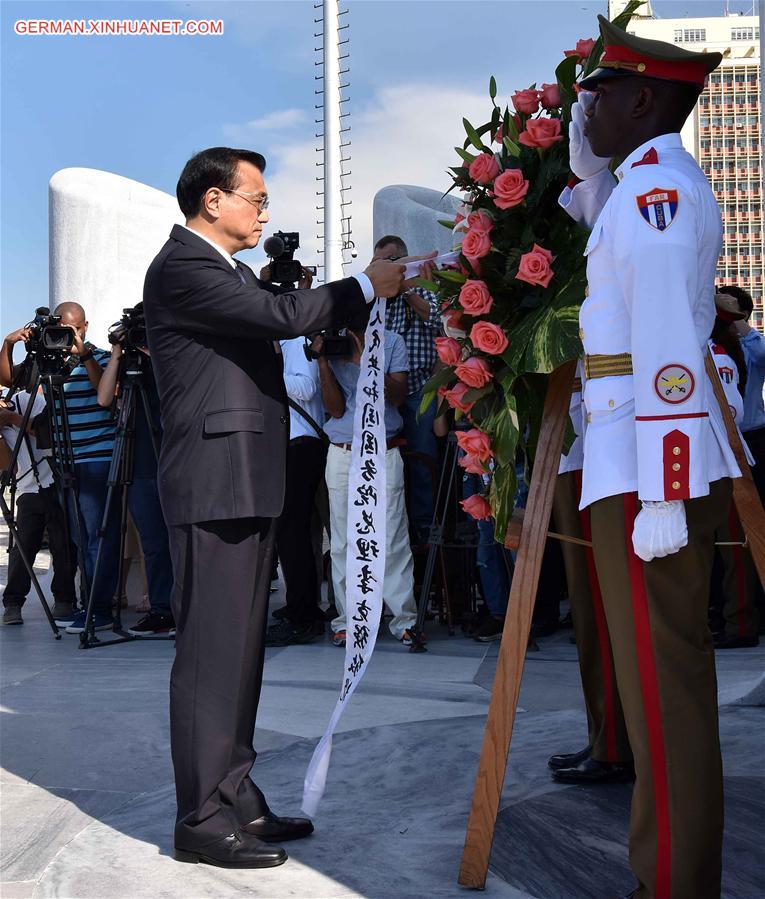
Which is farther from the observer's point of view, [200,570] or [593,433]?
[200,570]

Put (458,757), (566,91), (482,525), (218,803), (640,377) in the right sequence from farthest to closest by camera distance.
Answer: (482,525)
(458,757)
(218,803)
(566,91)
(640,377)

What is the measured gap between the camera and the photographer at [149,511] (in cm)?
612

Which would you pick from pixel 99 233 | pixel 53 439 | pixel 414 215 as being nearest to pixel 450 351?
pixel 53 439

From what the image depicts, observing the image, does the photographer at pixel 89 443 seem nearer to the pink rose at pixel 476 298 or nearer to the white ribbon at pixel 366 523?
the white ribbon at pixel 366 523

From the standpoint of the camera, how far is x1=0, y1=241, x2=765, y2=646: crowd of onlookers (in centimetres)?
560

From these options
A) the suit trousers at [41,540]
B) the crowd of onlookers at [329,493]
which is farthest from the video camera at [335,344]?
the suit trousers at [41,540]

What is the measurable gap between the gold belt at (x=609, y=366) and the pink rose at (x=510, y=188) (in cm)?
49

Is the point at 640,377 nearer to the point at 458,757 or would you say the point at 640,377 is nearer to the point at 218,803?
the point at 218,803

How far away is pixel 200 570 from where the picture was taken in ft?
9.39

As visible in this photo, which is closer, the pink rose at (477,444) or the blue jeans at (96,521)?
the pink rose at (477,444)

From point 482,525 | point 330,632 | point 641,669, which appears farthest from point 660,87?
point 330,632

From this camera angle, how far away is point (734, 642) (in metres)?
5.38

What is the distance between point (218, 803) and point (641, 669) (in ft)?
4.00

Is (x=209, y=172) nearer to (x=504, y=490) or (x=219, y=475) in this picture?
(x=219, y=475)
